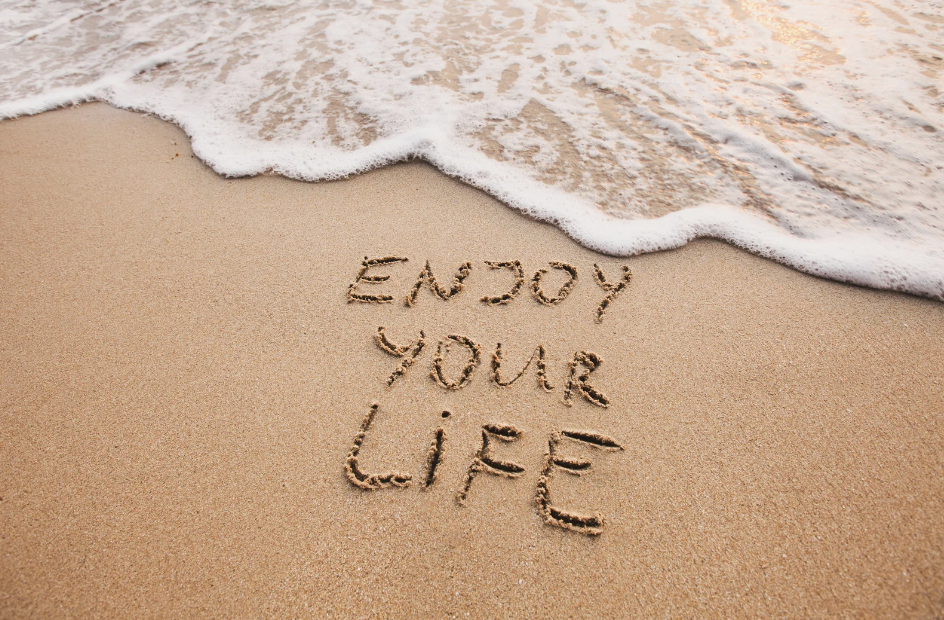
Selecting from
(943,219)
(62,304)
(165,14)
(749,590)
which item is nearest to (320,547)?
(749,590)

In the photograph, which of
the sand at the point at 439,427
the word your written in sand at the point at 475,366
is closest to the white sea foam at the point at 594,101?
the sand at the point at 439,427

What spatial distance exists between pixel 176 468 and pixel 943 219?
343 cm

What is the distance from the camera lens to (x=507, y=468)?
152cm

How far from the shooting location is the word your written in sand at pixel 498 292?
6.48 feet

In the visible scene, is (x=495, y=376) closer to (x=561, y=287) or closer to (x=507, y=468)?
(x=507, y=468)

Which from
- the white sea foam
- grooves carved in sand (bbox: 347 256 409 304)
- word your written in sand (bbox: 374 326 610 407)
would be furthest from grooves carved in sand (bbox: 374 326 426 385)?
the white sea foam

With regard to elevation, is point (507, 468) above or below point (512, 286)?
below

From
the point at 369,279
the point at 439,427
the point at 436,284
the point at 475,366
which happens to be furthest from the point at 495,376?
the point at 369,279

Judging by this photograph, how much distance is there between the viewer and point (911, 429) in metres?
1.58

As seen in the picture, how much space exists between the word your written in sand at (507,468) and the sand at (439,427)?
0.01 metres

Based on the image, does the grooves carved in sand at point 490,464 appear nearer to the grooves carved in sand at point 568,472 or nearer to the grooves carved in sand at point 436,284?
the grooves carved in sand at point 568,472

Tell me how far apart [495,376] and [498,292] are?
1.36ft

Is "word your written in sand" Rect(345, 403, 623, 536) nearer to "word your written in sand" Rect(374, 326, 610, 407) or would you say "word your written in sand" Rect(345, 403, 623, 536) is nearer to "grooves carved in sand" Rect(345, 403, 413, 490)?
"grooves carved in sand" Rect(345, 403, 413, 490)

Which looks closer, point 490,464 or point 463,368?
point 490,464
